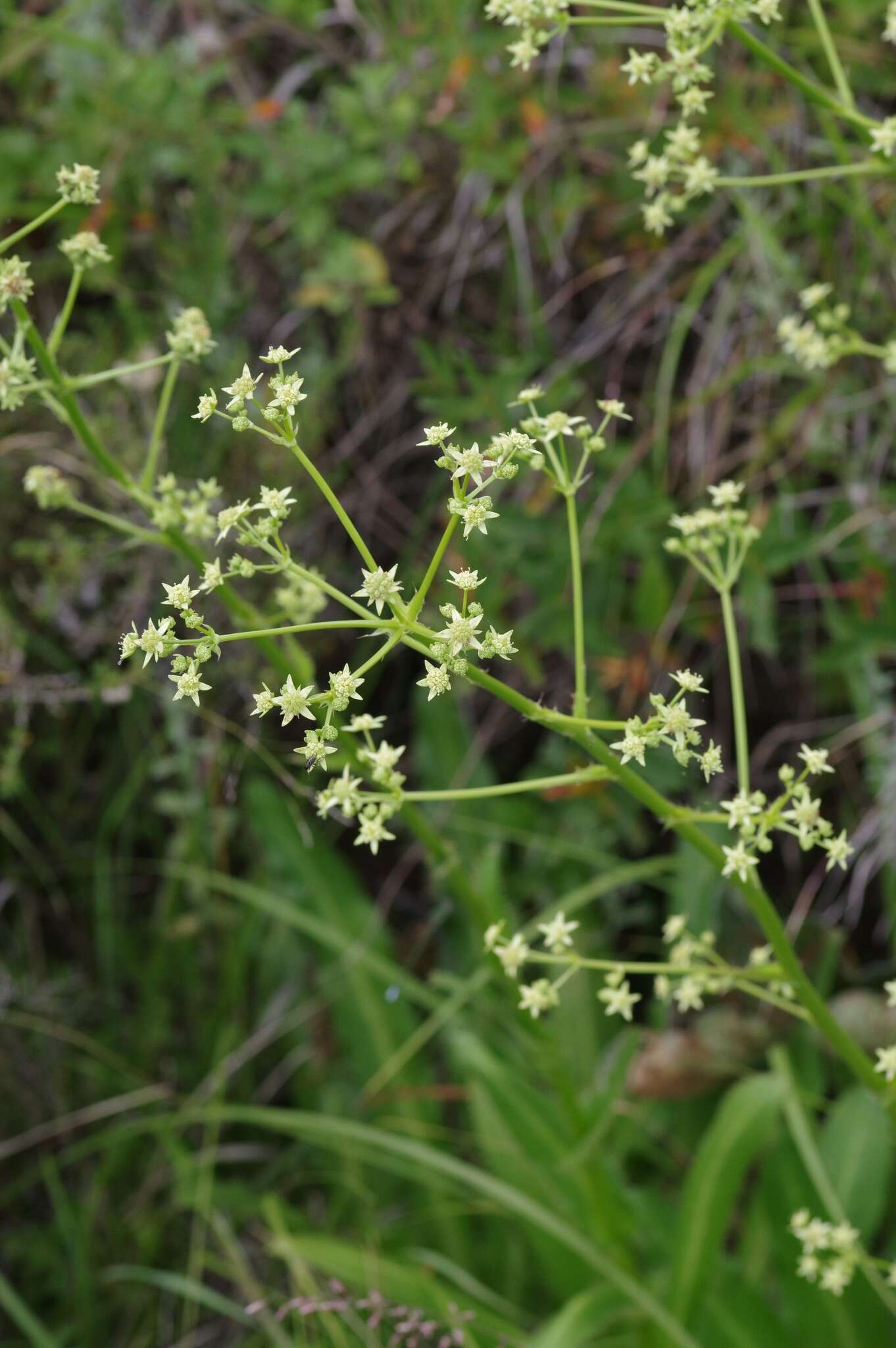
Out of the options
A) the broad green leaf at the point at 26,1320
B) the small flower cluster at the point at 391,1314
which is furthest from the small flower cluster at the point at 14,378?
the broad green leaf at the point at 26,1320

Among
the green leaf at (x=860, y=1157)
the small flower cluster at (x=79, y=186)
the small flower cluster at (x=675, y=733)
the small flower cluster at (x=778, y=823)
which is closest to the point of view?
the small flower cluster at (x=675, y=733)

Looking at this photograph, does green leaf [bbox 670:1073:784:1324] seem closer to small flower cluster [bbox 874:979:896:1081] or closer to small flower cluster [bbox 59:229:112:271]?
small flower cluster [bbox 874:979:896:1081]

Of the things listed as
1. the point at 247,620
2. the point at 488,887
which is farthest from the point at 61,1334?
the point at 247,620

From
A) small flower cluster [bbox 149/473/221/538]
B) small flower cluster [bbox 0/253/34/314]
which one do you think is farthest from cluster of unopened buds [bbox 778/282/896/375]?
small flower cluster [bbox 0/253/34/314]

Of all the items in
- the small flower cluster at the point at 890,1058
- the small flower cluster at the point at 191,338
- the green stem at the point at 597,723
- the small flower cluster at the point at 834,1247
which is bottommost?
the small flower cluster at the point at 834,1247

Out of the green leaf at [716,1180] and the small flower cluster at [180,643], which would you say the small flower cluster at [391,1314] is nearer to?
the green leaf at [716,1180]

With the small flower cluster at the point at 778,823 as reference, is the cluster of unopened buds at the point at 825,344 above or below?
above

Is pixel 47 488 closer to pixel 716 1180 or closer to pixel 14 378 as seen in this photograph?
A: pixel 14 378

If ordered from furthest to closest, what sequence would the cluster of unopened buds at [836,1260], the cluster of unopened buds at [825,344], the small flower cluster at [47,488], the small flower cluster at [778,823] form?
the cluster of unopened buds at [825,344] → the small flower cluster at [47,488] → the cluster of unopened buds at [836,1260] → the small flower cluster at [778,823]
